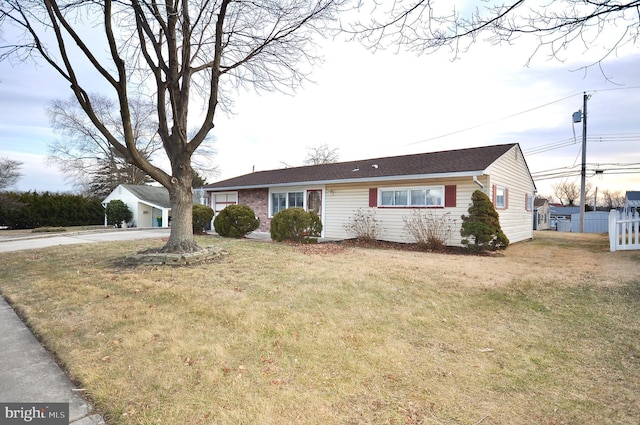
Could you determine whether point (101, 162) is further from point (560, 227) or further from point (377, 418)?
point (560, 227)

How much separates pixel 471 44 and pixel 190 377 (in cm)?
443

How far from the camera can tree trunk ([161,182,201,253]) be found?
7309 mm

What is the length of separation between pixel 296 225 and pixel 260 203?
20.1ft

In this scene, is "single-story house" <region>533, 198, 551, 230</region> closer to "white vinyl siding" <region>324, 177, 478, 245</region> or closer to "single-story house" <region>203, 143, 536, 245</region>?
"single-story house" <region>203, 143, 536, 245</region>

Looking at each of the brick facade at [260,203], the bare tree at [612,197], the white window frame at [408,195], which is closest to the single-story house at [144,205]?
the brick facade at [260,203]

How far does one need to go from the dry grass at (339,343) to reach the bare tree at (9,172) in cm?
2293

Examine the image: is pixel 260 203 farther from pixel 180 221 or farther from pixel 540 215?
pixel 540 215

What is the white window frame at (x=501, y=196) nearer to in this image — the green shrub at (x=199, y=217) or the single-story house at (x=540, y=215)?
the green shrub at (x=199, y=217)

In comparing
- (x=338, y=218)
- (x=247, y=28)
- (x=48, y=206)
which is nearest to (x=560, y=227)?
(x=338, y=218)

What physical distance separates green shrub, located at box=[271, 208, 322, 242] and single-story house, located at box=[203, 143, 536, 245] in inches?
111

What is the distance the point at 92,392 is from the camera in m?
2.26

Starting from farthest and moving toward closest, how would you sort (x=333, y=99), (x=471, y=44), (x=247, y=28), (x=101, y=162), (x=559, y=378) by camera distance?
(x=101, y=162), (x=333, y=99), (x=247, y=28), (x=471, y=44), (x=559, y=378)

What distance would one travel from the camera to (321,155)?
130 ft


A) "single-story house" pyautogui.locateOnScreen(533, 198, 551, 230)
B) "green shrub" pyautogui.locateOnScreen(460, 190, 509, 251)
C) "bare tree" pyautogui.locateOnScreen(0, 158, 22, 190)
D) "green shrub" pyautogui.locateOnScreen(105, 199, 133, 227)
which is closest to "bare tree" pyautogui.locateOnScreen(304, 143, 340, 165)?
"green shrub" pyautogui.locateOnScreen(105, 199, 133, 227)
